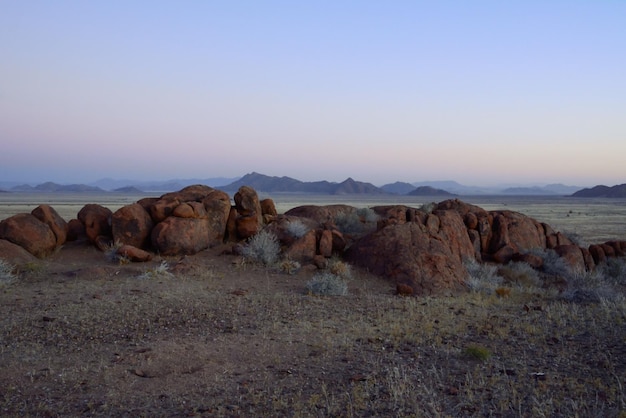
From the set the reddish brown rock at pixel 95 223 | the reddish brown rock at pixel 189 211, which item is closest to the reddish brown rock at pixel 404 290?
the reddish brown rock at pixel 189 211

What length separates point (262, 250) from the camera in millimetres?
16750

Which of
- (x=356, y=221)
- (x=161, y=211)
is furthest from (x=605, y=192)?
(x=161, y=211)

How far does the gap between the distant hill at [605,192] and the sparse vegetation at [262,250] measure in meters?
148

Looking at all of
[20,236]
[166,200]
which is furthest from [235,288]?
[20,236]

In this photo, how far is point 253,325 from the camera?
1052cm

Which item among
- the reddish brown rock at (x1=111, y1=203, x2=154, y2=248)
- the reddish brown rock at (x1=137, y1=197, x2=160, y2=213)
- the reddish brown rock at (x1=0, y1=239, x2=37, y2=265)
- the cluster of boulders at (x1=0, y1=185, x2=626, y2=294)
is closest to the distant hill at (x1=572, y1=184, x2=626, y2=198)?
the cluster of boulders at (x1=0, y1=185, x2=626, y2=294)

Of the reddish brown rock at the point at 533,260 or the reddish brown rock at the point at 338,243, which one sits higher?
the reddish brown rock at the point at 338,243

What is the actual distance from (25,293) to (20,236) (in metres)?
4.78

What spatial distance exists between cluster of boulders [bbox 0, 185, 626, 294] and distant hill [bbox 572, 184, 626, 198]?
142 metres

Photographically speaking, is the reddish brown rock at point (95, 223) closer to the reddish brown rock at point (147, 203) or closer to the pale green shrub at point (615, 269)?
the reddish brown rock at point (147, 203)

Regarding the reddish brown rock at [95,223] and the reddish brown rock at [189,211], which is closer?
the reddish brown rock at [189,211]

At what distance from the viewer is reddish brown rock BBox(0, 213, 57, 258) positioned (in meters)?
16.8

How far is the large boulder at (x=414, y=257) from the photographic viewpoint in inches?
586

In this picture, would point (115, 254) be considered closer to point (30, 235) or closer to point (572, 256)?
point (30, 235)
